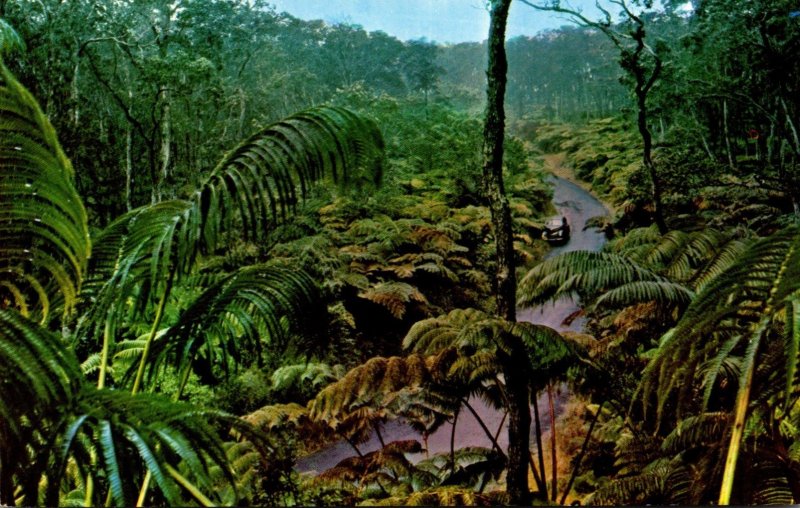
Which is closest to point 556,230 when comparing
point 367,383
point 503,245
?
point 503,245

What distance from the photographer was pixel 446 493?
7.27ft

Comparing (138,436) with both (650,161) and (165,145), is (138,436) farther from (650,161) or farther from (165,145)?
(650,161)

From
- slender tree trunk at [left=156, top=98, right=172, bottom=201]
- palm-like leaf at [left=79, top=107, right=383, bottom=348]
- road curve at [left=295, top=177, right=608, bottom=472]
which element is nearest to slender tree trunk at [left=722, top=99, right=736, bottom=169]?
road curve at [left=295, top=177, right=608, bottom=472]

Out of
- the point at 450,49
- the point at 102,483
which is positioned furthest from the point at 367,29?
the point at 102,483

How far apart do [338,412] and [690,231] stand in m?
2.22

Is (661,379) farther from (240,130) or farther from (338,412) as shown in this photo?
(240,130)

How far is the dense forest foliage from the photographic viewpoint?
57.4 inches

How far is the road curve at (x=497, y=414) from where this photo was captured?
2.81m

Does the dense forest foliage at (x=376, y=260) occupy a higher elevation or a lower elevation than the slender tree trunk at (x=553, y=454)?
higher

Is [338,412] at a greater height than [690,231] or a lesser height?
lesser

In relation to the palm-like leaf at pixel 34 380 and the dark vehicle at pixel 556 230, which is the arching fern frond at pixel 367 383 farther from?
the dark vehicle at pixel 556 230

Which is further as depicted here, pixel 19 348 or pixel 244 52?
pixel 244 52

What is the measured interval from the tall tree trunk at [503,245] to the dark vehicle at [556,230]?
1822 mm

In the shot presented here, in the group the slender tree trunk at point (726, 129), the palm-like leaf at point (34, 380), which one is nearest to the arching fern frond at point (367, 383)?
the palm-like leaf at point (34, 380)
